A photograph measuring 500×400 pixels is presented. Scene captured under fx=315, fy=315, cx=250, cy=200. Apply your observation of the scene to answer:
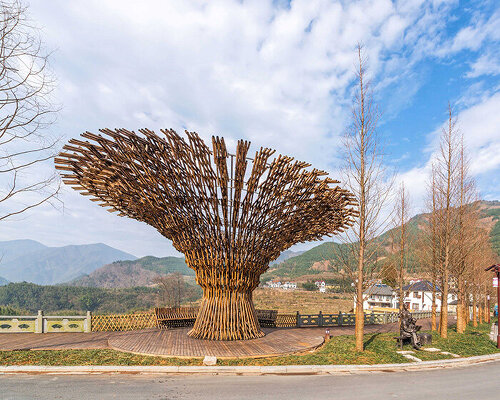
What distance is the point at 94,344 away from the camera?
12516mm

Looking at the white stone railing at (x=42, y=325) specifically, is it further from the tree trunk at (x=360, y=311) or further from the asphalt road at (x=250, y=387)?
the tree trunk at (x=360, y=311)

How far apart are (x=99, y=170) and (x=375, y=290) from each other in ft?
223

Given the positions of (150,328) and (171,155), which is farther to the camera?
(150,328)

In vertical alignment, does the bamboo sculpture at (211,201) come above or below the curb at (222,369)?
above

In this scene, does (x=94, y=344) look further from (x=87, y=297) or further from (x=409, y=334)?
(x=87, y=297)

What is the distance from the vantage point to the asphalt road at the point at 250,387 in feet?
25.1

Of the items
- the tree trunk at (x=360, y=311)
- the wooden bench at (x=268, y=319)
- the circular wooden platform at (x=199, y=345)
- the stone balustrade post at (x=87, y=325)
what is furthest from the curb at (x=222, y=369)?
the wooden bench at (x=268, y=319)

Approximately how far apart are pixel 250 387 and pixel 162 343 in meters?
5.57

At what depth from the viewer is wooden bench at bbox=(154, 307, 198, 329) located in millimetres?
16375

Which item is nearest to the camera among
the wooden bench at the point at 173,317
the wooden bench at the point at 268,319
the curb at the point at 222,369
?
the curb at the point at 222,369

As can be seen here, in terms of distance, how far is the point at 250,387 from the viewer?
27.4 feet

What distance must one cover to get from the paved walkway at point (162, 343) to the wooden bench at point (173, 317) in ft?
3.55

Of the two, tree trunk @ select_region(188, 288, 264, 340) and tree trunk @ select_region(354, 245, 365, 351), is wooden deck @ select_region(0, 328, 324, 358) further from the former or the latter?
tree trunk @ select_region(354, 245, 365, 351)

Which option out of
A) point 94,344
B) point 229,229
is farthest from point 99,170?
point 94,344
